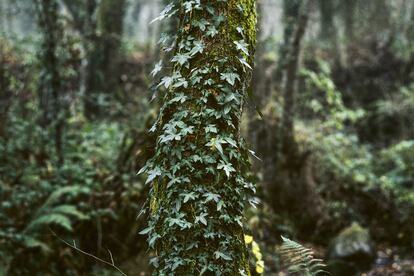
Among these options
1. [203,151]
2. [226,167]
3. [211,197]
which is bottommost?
[211,197]

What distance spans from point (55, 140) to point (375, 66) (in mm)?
14165

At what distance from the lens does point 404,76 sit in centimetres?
1653

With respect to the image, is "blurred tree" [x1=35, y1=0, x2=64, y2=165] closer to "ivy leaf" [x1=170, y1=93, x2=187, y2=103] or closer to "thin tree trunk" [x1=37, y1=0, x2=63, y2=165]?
"thin tree trunk" [x1=37, y1=0, x2=63, y2=165]

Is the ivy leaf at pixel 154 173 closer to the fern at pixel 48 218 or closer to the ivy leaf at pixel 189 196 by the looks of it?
the ivy leaf at pixel 189 196

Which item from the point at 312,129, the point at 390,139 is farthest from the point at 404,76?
the point at 312,129

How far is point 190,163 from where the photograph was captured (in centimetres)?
300

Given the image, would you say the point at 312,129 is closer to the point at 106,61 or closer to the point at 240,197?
the point at 106,61

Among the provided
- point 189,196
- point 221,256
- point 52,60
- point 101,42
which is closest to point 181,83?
point 189,196

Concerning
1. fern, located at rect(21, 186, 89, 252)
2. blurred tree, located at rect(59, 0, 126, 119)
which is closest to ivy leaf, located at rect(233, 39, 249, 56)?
fern, located at rect(21, 186, 89, 252)

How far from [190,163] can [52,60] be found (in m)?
5.59

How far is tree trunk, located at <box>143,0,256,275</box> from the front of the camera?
9.69 feet

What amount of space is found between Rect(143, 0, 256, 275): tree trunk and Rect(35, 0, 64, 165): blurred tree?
202 inches

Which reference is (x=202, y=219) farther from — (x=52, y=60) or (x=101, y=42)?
(x=101, y=42)

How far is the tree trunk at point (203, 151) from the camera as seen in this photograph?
9.69 ft
